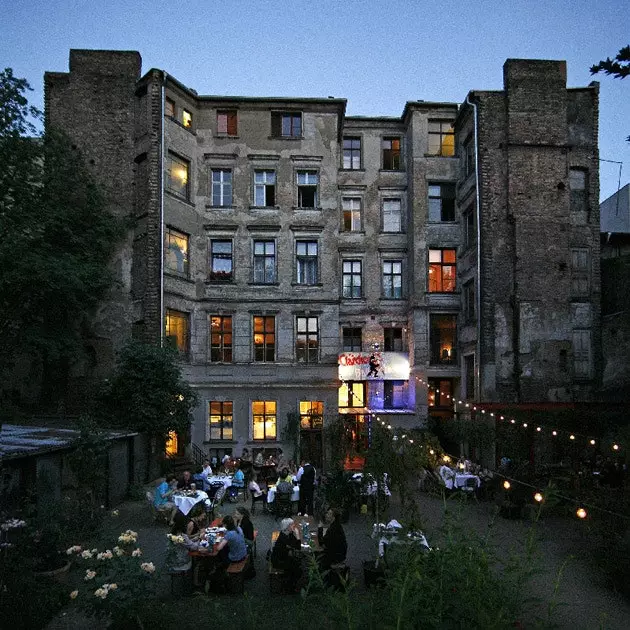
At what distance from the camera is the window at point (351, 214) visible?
2855cm

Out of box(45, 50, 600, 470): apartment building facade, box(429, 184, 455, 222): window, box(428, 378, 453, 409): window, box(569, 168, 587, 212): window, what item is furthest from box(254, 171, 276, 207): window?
box(569, 168, 587, 212): window

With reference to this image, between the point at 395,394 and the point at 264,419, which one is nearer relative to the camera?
the point at 264,419

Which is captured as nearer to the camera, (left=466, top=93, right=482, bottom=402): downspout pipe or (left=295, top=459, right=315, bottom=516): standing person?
(left=295, top=459, right=315, bottom=516): standing person

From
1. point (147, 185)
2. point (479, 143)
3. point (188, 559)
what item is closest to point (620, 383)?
point (479, 143)

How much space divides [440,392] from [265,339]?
31.5 feet

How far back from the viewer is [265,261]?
88.2 ft

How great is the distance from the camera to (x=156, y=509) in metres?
15.5

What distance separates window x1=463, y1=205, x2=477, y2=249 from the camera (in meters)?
25.4

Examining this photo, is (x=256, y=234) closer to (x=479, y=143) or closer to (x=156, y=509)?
(x=479, y=143)

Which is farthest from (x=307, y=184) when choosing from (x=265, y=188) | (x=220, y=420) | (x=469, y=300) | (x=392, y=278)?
(x=220, y=420)

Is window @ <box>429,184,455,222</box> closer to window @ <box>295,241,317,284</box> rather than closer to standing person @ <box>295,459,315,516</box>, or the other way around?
window @ <box>295,241,317,284</box>

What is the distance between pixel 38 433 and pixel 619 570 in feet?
53.8

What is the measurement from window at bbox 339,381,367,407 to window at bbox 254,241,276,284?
6867 mm

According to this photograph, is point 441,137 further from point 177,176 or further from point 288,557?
point 288,557
